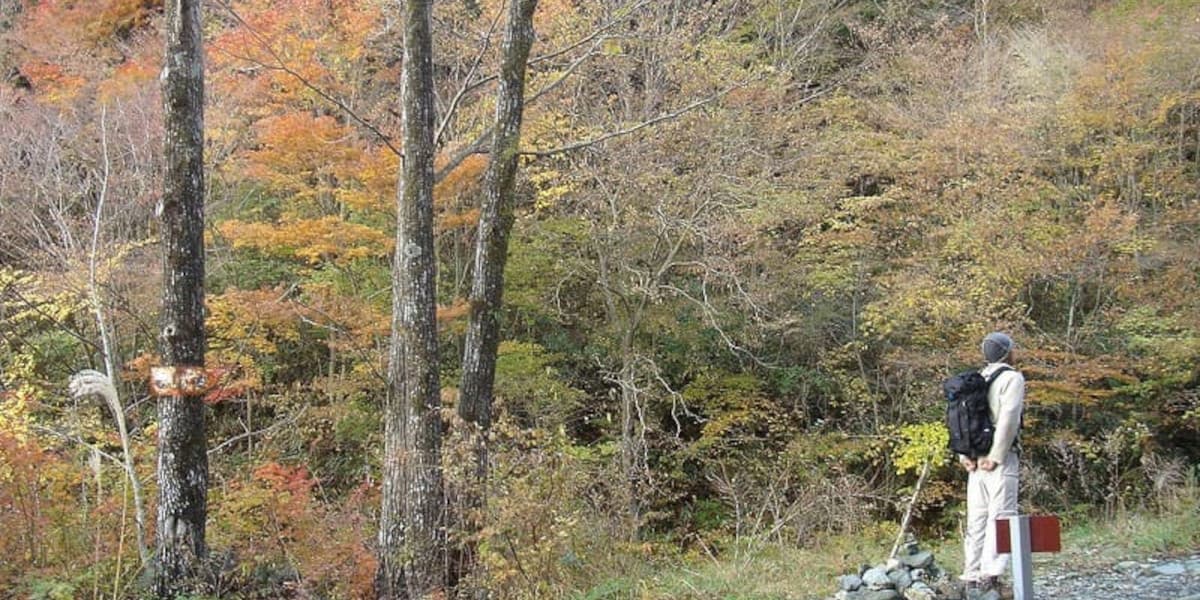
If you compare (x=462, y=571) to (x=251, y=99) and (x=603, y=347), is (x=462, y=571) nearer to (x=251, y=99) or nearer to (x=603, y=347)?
(x=603, y=347)

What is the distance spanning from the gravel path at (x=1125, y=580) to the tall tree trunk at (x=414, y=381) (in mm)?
4041

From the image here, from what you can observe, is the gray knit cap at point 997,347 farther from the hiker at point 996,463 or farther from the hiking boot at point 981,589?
the hiking boot at point 981,589

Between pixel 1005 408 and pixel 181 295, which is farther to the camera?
pixel 181 295

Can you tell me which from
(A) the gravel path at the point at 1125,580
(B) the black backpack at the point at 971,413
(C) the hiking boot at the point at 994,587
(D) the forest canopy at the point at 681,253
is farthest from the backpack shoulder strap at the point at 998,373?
(D) the forest canopy at the point at 681,253

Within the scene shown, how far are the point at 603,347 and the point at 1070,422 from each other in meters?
6.30

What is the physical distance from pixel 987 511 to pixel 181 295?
540 centimetres

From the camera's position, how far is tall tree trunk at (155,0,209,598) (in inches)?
243

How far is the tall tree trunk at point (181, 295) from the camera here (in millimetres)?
6164

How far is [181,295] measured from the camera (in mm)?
6242

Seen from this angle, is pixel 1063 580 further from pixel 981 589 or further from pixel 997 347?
pixel 997 347

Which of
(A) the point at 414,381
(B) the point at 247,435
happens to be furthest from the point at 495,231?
(B) the point at 247,435

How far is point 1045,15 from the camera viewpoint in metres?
16.4

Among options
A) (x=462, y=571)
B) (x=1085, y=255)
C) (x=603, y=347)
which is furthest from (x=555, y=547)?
(x=1085, y=255)

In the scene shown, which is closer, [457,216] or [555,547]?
[555,547]
